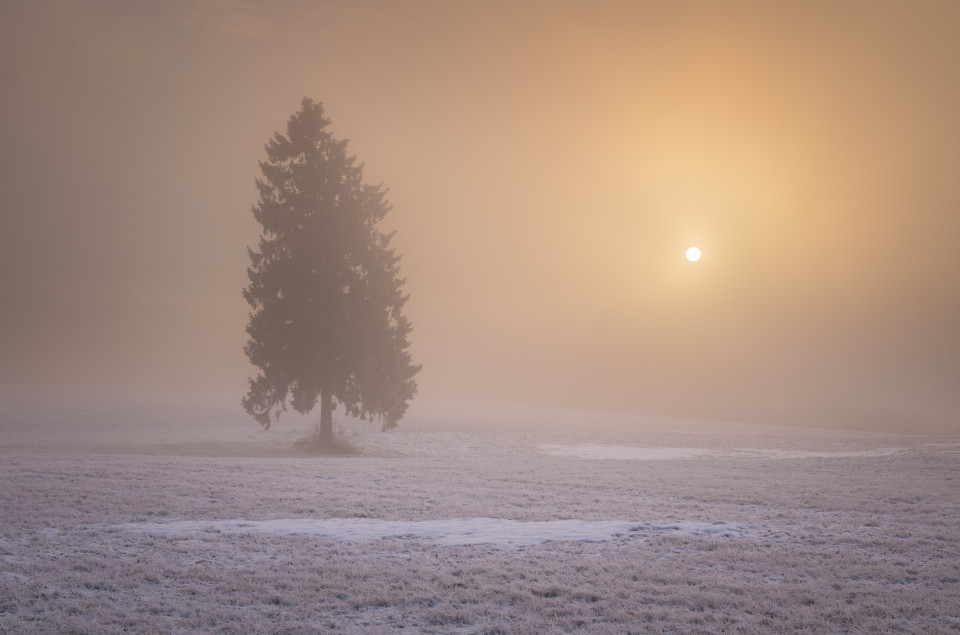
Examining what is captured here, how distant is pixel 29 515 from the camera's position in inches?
539

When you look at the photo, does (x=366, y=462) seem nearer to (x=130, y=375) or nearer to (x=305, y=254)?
(x=305, y=254)

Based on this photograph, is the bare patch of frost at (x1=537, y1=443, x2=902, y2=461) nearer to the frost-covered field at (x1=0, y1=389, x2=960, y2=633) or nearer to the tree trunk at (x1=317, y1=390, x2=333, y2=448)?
the frost-covered field at (x1=0, y1=389, x2=960, y2=633)

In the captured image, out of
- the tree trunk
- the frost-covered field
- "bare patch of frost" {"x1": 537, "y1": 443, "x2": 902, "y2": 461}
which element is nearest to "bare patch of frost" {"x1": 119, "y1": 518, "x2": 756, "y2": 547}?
the frost-covered field

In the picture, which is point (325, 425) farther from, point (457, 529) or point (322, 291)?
point (457, 529)

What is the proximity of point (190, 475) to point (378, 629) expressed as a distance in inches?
580

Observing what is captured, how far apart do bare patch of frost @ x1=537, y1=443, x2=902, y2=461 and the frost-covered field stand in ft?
18.8

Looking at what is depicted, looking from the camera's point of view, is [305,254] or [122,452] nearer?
[122,452]

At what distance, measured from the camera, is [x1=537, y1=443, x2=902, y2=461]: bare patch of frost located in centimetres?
3157

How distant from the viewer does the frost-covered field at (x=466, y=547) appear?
8.56 m

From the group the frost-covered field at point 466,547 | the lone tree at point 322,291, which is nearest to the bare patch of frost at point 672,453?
the frost-covered field at point 466,547

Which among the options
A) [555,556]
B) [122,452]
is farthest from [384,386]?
[555,556]

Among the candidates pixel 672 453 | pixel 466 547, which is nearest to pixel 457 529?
pixel 466 547

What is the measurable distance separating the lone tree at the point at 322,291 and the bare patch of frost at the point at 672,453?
9.64m

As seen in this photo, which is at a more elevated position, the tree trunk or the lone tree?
the lone tree
